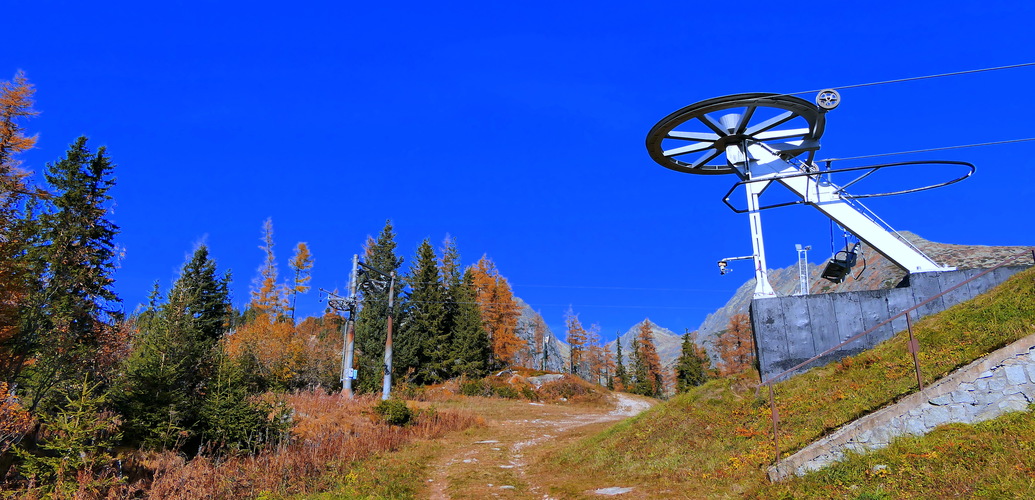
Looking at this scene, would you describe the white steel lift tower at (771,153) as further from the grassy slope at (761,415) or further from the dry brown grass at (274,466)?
the dry brown grass at (274,466)

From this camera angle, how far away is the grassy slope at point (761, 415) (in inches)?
339

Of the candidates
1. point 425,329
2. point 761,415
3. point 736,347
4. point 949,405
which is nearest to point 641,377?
point 736,347

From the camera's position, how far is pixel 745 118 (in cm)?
1437

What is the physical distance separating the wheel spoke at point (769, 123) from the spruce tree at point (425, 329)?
1286 inches

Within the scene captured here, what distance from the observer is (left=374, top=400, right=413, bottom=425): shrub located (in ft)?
56.4

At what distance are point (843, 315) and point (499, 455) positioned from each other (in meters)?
9.21

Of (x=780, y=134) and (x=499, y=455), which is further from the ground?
(x=780, y=134)

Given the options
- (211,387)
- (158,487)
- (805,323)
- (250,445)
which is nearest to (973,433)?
(805,323)

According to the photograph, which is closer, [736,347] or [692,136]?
[692,136]

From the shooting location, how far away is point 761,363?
1324cm

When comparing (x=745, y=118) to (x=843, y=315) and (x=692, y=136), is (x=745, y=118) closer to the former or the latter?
(x=692, y=136)

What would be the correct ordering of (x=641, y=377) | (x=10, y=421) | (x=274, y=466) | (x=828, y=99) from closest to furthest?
(x=10, y=421) < (x=274, y=466) < (x=828, y=99) < (x=641, y=377)

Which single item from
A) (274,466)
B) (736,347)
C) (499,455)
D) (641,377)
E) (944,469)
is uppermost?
(736,347)

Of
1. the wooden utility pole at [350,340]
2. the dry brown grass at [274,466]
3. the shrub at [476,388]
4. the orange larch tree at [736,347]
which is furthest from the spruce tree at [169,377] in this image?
the orange larch tree at [736,347]
